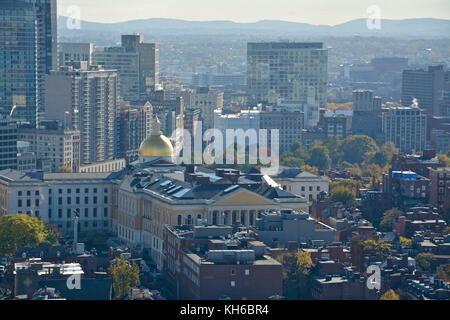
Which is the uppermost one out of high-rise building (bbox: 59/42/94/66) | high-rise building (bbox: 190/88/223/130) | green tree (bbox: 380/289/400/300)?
high-rise building (bbox: 59/42/94/66)

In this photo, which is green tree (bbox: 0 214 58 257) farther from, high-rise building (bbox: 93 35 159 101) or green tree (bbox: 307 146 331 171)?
high-rise building (bbox: 93 35 159 101)

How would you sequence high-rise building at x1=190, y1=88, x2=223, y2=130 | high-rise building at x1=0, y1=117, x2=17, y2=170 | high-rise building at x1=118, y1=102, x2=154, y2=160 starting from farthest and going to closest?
high-rise building at x1=190, y1=88, x2=223, y2=130, high-rise building at x1=118, y1=102, x2=154, y2=160, high-rise building at x1=0, y1=117, x2=17, y2=170

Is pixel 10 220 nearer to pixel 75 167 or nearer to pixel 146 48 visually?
pixel 75 167

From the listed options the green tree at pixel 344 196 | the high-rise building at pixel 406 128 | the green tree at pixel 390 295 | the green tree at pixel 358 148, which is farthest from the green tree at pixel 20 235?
the high-rise building at pixel 406 128

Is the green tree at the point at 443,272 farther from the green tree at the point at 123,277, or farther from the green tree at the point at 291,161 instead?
the green tree at the point at 291,161

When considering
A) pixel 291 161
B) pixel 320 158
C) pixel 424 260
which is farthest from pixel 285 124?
pixel 424 260

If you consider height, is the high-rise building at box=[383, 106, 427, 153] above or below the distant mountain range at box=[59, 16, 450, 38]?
below

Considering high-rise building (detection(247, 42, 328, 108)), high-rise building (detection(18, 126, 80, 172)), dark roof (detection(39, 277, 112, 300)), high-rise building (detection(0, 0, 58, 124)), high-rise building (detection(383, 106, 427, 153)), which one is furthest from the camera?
high-rise building (detection(247, 42, 328, 108))

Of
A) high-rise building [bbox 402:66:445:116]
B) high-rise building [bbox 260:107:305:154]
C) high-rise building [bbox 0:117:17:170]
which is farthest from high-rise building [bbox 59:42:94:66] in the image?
high-rise building [bbox 0:117:17:170]
